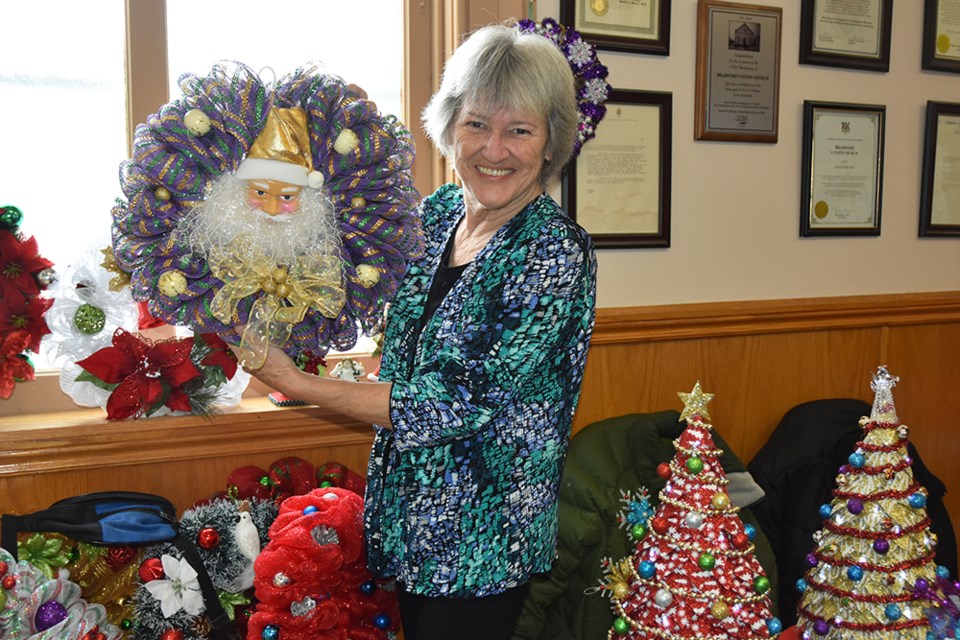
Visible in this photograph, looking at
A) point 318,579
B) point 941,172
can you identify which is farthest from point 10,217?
point 941,172

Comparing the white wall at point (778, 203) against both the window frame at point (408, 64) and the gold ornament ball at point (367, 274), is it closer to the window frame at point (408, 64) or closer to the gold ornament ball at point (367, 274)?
the window frame at point (408, 64)

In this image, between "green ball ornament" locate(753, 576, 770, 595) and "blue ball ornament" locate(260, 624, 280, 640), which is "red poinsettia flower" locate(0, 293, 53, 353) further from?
"green ball ornament" locate(753, 576, 770, 595)

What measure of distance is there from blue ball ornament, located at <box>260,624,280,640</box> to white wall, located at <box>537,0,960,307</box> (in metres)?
1.22

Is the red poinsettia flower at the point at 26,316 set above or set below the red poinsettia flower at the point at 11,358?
above

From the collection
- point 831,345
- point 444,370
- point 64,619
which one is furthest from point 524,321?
point 831,345

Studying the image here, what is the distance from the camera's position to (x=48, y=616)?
4.75ft

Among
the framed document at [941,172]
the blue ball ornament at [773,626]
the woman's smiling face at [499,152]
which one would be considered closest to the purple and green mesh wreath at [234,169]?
the woman's smiling face at [499,152]

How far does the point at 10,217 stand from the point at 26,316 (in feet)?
0.61

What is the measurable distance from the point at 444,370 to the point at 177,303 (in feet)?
1.27

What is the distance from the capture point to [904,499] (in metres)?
2.04

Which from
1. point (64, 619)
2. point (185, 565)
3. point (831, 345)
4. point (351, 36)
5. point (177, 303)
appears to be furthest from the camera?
point (831, 345)

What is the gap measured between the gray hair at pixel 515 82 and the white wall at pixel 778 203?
807 mm

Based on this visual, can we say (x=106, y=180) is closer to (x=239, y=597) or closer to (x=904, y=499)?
(x=239, y=597)

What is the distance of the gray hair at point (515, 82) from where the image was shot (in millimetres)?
1405
